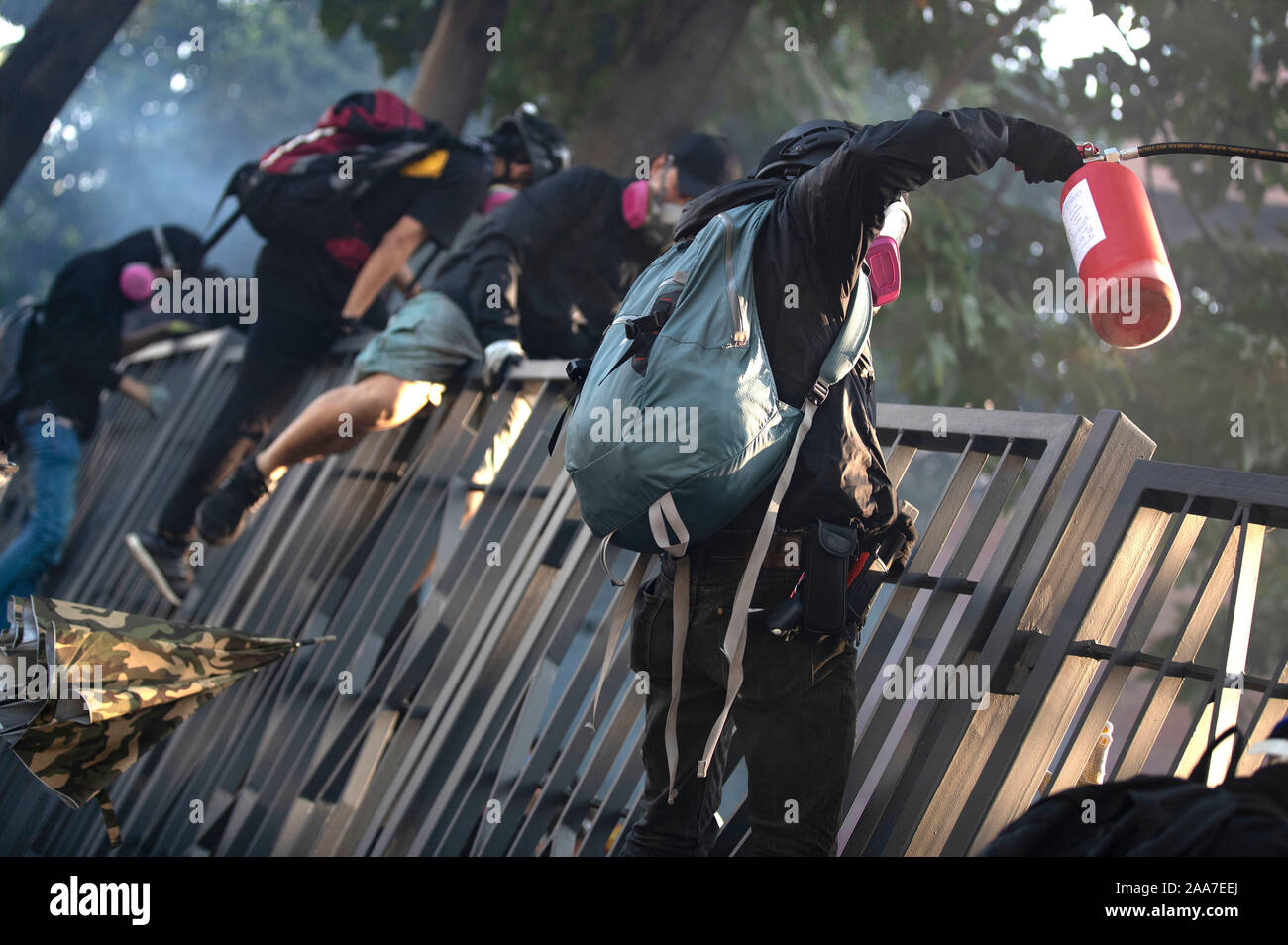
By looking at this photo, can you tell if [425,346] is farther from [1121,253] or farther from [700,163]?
[1121,253]

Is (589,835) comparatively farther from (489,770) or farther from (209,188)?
(209,188)

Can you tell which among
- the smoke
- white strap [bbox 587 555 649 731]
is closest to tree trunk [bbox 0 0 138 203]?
white strap [bbox 587 555 649 731]

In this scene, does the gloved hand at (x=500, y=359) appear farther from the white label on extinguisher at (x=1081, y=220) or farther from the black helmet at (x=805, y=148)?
the white label on extinguisher at (x=1081, y=220)

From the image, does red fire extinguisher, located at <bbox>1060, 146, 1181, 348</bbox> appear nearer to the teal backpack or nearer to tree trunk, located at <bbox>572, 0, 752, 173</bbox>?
the teal backpack

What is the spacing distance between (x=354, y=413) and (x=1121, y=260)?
2.77 meters

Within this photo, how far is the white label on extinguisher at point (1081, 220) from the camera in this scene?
7.91ft

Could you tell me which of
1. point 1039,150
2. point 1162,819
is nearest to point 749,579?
point 1162,819

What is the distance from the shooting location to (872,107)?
30.2m

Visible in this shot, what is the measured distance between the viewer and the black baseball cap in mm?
3941

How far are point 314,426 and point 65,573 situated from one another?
371cm

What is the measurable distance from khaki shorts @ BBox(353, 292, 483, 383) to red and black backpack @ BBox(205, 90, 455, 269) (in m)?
0.79

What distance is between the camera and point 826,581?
2371mm

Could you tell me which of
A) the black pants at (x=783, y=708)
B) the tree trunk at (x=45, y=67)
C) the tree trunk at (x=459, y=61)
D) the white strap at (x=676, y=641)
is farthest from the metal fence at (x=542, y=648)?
the tree trunk at (x=459, y=61)

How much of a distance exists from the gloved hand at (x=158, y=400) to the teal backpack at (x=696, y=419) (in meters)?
5.58
